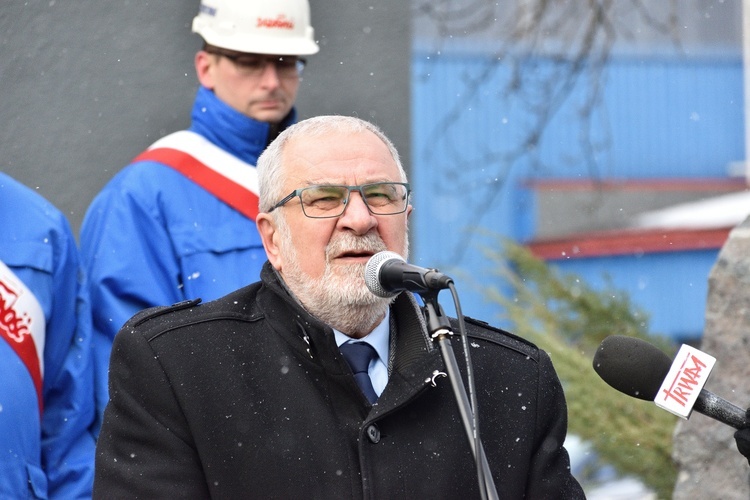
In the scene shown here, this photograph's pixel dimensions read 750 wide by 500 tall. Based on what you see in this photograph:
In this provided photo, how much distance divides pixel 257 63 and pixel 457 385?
2.29 metres

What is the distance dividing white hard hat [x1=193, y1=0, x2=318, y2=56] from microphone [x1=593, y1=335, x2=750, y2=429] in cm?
209

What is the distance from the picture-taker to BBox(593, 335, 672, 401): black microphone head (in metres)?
2.39

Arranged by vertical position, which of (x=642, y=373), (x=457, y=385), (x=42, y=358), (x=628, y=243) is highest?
(x=457, y=385)

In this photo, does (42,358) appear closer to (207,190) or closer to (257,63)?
(207,190)

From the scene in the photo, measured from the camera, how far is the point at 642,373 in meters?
2.41

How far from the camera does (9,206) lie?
347 cm

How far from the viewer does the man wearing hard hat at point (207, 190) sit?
12.4 feet

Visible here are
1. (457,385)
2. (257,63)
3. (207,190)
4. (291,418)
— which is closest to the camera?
(457,385)

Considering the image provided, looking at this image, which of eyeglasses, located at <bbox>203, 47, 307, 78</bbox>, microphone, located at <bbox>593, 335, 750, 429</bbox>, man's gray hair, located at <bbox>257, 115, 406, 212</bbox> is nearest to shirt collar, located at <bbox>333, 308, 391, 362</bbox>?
man's gray hair, located at <bbox>257, 115, 406, 212</bbox>

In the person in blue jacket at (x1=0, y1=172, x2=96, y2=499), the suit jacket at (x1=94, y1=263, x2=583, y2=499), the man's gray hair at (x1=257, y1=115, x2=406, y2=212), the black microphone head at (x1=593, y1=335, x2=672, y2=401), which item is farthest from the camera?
the person in blue jacket at (x1=0, y1=172, x2=96, y2=499)

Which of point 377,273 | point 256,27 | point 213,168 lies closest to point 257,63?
point 256,27

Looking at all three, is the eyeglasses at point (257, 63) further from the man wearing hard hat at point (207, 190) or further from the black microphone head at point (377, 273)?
the black microphone head at point (377, 273)

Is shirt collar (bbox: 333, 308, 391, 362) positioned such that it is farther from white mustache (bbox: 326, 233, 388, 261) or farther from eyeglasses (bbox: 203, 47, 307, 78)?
eyeglasses (bbox: 203, 47, 307, 78)

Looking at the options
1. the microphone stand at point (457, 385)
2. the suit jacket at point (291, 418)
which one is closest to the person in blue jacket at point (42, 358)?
the suit jacket at point (291, 418)
